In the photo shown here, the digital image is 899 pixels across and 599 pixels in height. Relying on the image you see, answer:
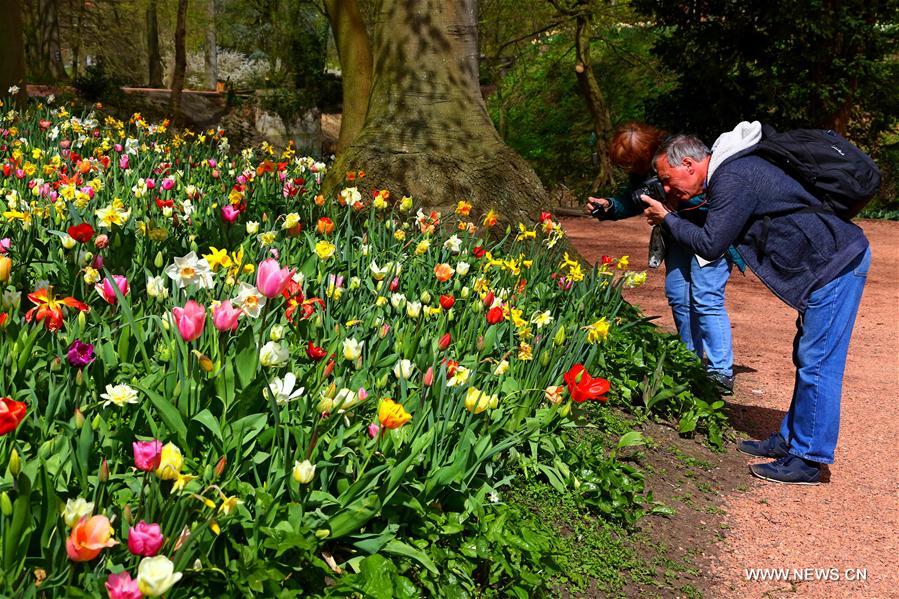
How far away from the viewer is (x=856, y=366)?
5715 millimetres

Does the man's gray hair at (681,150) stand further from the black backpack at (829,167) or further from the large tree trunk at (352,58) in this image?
the large tree trunk at (352,58)

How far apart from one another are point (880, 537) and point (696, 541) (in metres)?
0.73

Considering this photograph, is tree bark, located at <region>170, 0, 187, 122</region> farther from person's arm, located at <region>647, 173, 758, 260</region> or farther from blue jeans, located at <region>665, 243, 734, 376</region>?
person's arm, located at <region>647, 173, 758, 260</region>

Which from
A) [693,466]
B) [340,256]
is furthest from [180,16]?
[693,466]

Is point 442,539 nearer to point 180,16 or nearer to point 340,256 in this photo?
point 340,256

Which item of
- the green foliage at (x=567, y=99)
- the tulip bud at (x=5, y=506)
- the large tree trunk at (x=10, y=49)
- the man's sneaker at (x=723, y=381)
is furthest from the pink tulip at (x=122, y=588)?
the green foliage at (x=567, y=99)

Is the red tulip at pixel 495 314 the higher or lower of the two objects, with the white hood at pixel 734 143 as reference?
lower

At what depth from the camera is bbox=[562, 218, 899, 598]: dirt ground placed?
2.97 meters

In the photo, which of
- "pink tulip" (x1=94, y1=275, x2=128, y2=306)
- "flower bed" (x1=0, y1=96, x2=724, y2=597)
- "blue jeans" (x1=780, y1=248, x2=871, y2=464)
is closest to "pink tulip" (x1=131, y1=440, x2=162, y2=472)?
"flower bed" (x1=0, y1=96, x2=724, y2=597)

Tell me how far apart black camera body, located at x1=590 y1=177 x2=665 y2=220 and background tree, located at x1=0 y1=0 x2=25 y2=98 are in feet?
26.7

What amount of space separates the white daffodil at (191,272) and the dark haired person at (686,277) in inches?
91.0

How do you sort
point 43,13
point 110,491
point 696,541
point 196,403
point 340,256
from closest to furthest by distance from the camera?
1. point 110,491
2. point 196,403
3. point 696,541
4. point 340,256
5. point 43,13

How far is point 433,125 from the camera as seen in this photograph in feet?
19.6

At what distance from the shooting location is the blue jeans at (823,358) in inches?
137
